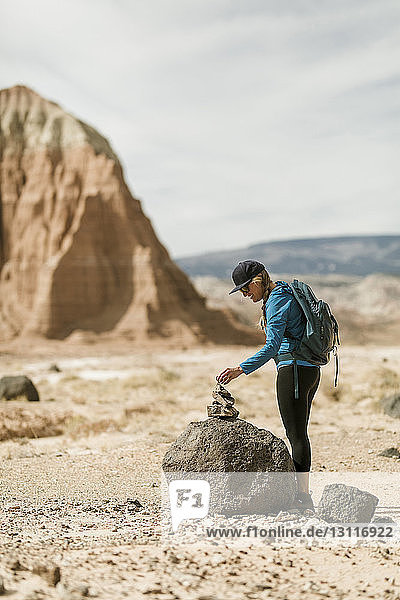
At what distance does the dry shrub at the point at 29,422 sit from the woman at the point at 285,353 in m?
6.60

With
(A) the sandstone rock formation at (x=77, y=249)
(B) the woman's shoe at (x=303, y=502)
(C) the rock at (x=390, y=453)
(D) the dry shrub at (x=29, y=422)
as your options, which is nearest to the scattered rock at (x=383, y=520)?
(B) the woman's shoe at (x=303, y=502)

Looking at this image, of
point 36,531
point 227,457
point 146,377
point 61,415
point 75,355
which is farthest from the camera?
point 75,355

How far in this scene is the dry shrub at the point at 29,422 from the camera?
10.4 meters

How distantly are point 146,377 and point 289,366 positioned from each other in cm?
1560

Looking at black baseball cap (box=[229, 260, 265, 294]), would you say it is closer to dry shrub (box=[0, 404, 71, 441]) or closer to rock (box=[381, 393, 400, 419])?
dry shrub (box=[0, 404, 71, 441])

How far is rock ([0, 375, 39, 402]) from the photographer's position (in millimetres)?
14758

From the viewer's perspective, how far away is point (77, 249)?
42156 mm

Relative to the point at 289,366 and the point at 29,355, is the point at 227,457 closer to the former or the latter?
the point at 289,366

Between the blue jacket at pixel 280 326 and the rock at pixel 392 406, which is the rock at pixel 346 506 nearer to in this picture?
the blue jacket at pixel 280 326

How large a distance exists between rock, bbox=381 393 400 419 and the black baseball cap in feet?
27.5

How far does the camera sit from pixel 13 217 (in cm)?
4544

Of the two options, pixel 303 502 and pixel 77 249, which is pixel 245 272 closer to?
pixel 303 502

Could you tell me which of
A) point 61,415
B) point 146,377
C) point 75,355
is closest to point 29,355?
point 75,355

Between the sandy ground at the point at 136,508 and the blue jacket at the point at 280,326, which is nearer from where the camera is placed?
the sandy ground at the point at 136,508
